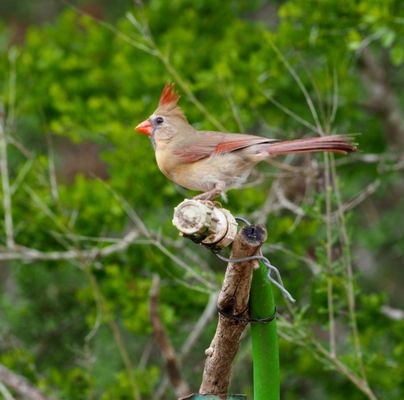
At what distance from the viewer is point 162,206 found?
4.92 m

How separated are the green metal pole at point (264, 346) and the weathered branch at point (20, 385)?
1.93m

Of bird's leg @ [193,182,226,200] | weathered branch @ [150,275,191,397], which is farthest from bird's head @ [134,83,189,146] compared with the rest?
weathered branch @ [150,275,191,397]

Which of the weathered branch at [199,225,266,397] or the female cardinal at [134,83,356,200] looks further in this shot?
the female cardinal at [134,83,356,200]

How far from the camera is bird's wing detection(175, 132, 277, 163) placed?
301 cm

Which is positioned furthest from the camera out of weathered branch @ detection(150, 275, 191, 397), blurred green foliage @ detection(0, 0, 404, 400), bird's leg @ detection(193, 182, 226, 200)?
blurred green foliage @ detection(0, 0, 404, 400)

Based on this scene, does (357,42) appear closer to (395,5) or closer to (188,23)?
(395,5)

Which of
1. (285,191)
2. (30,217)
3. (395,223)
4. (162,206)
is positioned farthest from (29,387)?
(395,223)

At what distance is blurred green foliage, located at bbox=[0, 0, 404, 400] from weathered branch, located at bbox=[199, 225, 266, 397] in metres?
1.24

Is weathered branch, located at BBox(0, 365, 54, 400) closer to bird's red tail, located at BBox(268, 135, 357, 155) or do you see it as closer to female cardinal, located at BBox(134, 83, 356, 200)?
female cardinal, located at BBox(134, 83, 356, 200)

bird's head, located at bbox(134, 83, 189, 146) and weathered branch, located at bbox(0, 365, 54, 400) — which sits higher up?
bird's head, located at bbox(134, 83, 189, 146)

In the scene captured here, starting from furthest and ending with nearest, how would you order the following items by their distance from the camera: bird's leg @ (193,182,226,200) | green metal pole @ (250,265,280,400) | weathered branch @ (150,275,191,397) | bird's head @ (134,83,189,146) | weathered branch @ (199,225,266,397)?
weathered branch @ (150,275,191,397)
bird's head @ (134,83,189,146)
bird's leg @ (193,182,226,200)
green metal pole @ (250,265,280,400)
weathered branch @ (199,225,266,397)

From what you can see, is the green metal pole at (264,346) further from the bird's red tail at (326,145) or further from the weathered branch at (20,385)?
the weathered branch at (20,385)

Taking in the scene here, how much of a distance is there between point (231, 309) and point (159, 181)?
2475 mm

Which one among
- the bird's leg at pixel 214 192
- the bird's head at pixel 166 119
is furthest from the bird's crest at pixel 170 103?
the bird's leg at pixel 214 192
